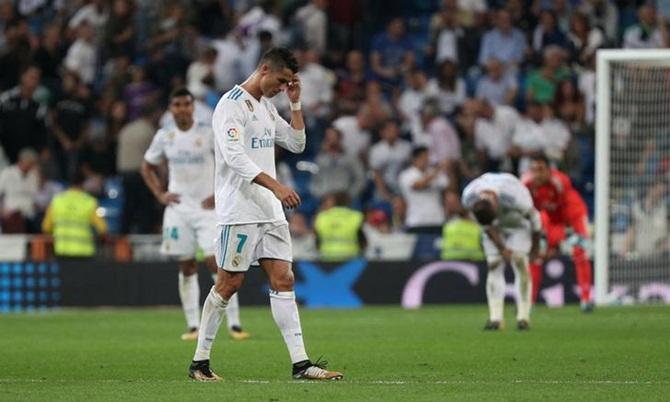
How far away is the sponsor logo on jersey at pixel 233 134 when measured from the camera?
11.0 m

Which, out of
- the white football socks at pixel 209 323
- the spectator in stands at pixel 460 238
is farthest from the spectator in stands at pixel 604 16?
the white football socks at pixel 209 323

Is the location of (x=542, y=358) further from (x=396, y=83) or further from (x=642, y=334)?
(x=396, y=83)

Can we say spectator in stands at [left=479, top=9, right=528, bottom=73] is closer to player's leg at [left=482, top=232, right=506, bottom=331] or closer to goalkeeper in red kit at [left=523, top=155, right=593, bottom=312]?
goalkeeper in red kit at [left=523, top=155, right=593, bottom=312]

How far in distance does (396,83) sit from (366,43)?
141cm

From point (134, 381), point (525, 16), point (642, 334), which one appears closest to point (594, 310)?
point (642, 334)

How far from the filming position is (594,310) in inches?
836

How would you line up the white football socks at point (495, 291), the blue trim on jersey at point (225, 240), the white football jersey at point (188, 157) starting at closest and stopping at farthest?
the blue trim on jersey at point (225, 240), the white football jersey at point (188, 157), the white football socks at point (495, 291)

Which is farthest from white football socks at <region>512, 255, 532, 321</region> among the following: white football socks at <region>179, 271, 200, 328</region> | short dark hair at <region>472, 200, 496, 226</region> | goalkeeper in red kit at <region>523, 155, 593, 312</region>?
white football socks at <region>179, 271, 200, 328</region>

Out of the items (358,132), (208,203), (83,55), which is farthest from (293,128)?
(83,55)

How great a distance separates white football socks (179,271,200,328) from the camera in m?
16.5

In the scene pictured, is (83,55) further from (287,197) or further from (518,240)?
(287,197)

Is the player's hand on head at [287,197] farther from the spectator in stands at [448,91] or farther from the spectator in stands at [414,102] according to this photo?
the spectator in stands at [448,91]

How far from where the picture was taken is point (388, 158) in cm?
2519

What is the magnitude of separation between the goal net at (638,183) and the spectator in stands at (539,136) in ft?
5.09
